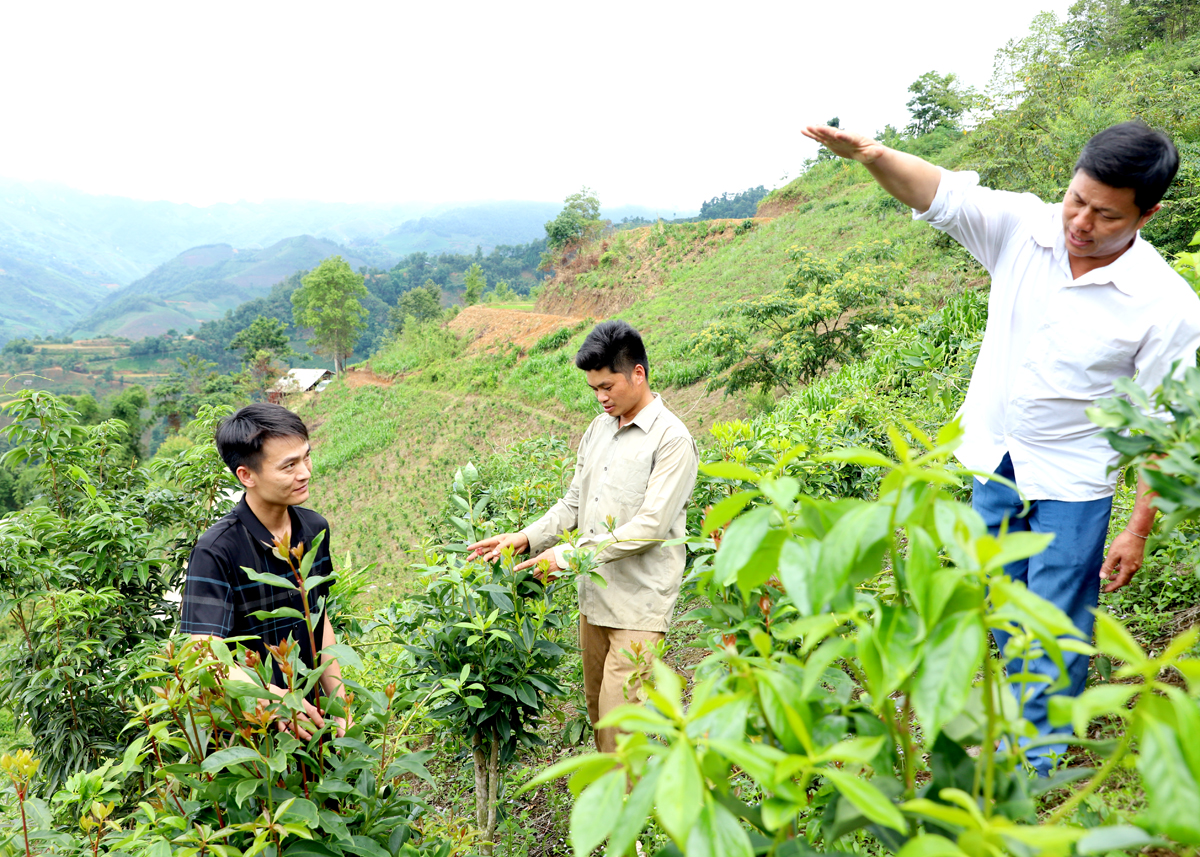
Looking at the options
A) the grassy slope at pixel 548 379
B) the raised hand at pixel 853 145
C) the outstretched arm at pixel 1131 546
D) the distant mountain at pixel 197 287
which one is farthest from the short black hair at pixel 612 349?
the distant mountain at pixel 197 287

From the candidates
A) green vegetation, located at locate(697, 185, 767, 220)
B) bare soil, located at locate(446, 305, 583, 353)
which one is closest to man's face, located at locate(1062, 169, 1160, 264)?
bare soil, located at locate(446, 305, 583, 353)

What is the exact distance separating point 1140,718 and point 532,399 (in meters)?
17.5

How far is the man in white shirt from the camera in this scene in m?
1.48

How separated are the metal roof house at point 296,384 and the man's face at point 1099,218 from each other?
32.8 metres

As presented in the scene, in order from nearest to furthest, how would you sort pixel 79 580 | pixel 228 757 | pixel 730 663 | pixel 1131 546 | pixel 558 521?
pixel 730 663, pixel 228 757, pixel 1131 546, pixel 558 521, pixel 79 580

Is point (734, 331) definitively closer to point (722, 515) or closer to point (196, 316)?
point (722, 515)

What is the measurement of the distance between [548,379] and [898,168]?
16.7 m

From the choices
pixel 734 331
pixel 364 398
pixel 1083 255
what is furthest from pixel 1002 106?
pixel 364 398

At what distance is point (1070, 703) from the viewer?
20.5 inches

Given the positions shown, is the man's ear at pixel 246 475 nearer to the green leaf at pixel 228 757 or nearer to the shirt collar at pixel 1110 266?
the green leaf at pixel 228 757

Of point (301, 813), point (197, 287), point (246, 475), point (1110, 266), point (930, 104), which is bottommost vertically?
point (197, 287)

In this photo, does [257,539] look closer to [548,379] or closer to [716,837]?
[716,837]

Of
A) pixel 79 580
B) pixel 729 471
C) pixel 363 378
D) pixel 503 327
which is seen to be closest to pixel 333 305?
pixel 363 378

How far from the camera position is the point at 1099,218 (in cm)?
148
